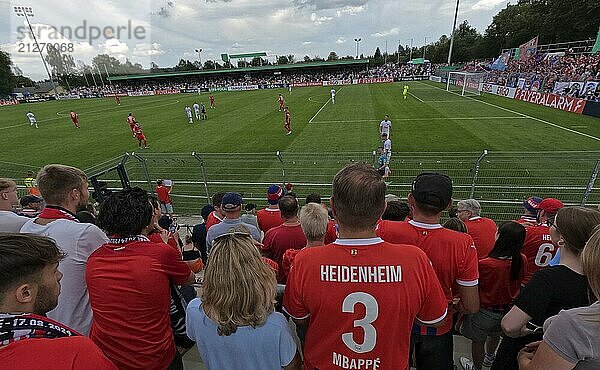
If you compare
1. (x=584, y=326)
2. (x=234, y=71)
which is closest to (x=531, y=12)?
→ (x=234, y=71)

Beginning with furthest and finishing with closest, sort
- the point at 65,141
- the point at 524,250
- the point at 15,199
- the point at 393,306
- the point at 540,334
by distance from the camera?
the point at 65,141 → the point at 15,199 → the point at 524,250 → the point at 540,334 → the point at 393,306

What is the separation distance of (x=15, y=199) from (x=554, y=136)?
20.5m

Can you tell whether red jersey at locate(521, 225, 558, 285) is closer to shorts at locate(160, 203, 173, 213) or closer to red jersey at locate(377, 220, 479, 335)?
red jersey at locate(377, 220, 479, 335)

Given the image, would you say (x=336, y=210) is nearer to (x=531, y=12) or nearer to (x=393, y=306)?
(x=393, y=306)

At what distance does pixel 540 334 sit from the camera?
2.54m

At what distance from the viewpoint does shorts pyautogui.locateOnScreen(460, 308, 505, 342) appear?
10.2 ft

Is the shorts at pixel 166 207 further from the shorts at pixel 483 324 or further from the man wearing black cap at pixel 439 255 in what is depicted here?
the shorts at pixel 483 324

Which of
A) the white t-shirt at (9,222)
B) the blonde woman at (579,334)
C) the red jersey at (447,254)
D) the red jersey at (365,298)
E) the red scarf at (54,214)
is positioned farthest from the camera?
the white t-shirt at (9,222)

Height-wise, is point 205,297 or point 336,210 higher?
point 336,210

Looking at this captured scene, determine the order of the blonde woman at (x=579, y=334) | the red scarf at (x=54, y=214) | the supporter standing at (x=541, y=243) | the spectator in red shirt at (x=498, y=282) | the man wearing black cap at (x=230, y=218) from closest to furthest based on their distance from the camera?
the blonde woman at (x=579, y=334) < the red scarf at (x=54, y=214) < the spectator in red shirt at (x=498, y=282) < the supporter standing at (x=541, y=243) < the man wearing black cap at (x=230, y=218)

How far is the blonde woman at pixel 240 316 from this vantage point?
1862mm

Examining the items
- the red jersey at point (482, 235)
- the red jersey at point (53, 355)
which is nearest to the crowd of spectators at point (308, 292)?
the red jersey at point (53, 355)

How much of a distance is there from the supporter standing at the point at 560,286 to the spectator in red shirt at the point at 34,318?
2.46 m

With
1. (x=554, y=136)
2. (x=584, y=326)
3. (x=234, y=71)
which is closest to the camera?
(x=584, y=326)
